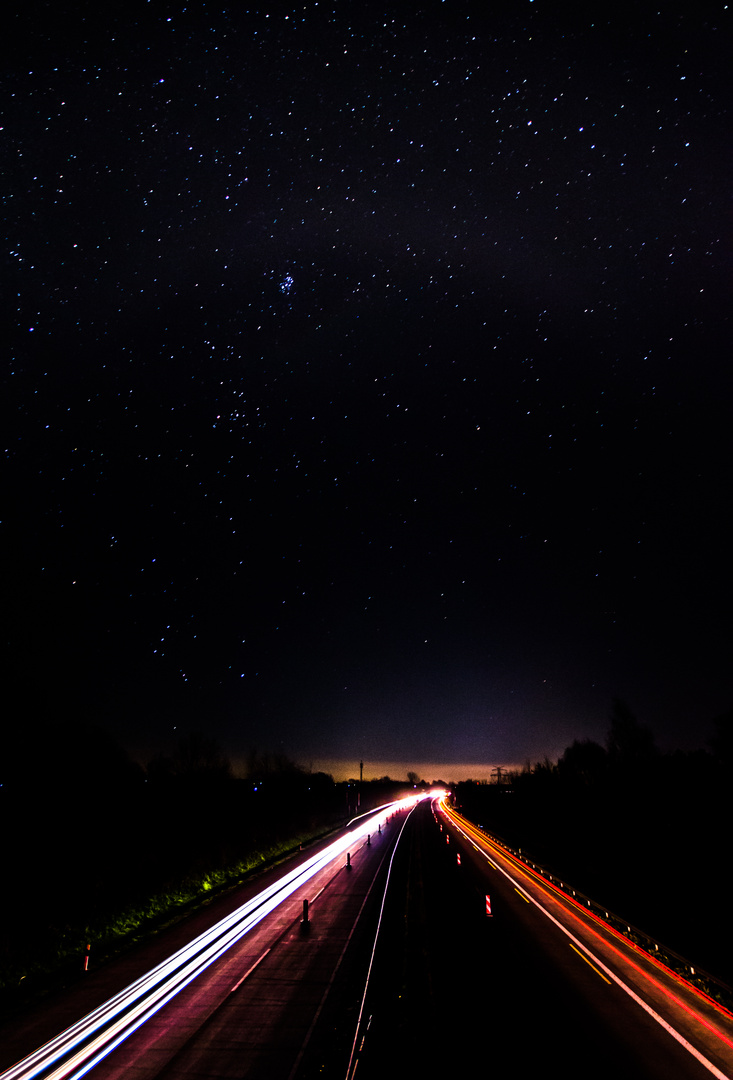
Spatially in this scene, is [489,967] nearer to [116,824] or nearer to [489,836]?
[116,824]

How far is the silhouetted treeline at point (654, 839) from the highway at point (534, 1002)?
313 centimetres

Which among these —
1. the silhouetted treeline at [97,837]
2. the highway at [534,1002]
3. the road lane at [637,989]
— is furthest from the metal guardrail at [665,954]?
the silhouetted treeline at [97,837]

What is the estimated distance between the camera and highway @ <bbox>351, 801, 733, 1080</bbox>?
398 inches

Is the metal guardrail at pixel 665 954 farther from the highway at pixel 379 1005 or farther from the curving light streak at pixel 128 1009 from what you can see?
the curving light streak at pixel 128 1009

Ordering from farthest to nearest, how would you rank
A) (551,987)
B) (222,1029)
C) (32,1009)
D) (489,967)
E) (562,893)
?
(562,893)
(489,967)
(551,987)
(32,1009)
(222,1029)

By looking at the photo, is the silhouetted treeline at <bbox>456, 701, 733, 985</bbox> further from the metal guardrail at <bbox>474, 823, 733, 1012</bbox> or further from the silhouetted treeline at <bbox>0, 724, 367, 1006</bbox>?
the silhouetted treeline at <bbox>0, 724, 367, 1006</bbox>

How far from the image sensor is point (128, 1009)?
11.9m

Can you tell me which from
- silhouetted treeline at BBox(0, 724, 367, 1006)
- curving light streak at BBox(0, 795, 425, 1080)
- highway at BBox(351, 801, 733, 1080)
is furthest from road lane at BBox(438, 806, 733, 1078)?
silhouetted treeline at BBox(0, 724, 367, 1006)

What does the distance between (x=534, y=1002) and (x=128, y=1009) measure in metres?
8.73

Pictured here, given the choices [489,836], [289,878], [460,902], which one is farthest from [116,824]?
[489,836]

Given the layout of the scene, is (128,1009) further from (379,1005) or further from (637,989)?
(637,989)

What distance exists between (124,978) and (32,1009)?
2.23 meters

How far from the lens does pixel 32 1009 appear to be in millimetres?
12172

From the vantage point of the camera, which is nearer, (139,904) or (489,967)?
(489,967)
